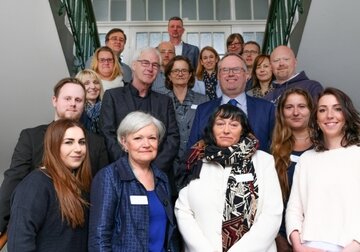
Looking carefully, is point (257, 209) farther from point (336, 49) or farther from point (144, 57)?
point (336, 49)

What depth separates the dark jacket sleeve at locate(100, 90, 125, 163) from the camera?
9.17ft

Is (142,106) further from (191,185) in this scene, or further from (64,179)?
(64,179)

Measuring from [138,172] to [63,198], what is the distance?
1.41ft

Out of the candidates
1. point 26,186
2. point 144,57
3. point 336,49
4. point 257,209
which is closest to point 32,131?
point 26,186

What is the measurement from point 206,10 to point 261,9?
916 mm

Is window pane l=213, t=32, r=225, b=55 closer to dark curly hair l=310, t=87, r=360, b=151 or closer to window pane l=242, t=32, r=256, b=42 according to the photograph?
window pane l=242, t=32, r=256, b=42

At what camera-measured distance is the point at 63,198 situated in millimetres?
2133

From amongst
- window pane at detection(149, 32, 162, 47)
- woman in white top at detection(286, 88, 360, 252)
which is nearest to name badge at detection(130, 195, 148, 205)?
woman in white top at detection(286, 88, 360, 252)

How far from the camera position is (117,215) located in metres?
2.23

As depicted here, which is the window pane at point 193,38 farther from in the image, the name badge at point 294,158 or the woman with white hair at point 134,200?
the woman with white hair at point 134,200

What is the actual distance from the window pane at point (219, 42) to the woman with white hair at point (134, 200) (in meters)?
5.36

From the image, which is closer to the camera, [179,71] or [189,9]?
[179,71]

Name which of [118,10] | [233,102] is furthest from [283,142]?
[118,10]

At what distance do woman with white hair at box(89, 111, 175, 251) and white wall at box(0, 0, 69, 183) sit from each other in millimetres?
1434
